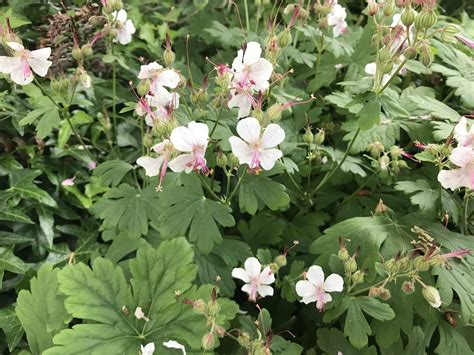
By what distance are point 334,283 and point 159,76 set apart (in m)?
0.59

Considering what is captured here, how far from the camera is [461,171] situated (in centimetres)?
96

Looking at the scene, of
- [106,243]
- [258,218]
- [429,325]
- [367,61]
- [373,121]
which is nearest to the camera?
[373,121]

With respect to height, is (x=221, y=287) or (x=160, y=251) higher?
(x=160, y=251)

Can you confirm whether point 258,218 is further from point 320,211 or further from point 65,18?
point 65,18

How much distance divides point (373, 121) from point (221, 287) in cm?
54

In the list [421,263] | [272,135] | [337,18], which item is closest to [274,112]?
[272,135]

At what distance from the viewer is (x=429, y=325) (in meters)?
1.16

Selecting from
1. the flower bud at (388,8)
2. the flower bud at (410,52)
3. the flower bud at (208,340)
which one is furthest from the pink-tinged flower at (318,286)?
the flower bud at (388,8)

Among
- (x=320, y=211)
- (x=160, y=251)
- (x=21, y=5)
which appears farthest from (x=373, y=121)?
(x=21, y=5)

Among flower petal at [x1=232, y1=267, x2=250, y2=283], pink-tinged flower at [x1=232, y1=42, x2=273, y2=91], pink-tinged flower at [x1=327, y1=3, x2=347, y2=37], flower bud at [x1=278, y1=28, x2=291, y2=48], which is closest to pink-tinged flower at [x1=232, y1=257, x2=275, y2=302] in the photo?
flower petal at [x1=232, y1=267, x2=250, y2=283]

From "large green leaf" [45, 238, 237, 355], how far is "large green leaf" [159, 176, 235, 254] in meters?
0.05

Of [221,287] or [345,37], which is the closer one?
[221,287]

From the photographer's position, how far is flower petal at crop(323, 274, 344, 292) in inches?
41.5

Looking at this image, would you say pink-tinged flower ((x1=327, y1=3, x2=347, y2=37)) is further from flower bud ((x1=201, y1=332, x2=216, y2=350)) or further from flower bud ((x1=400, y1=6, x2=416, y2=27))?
flower bud ((x1=201, y1=332, x2=216, y2=350))
